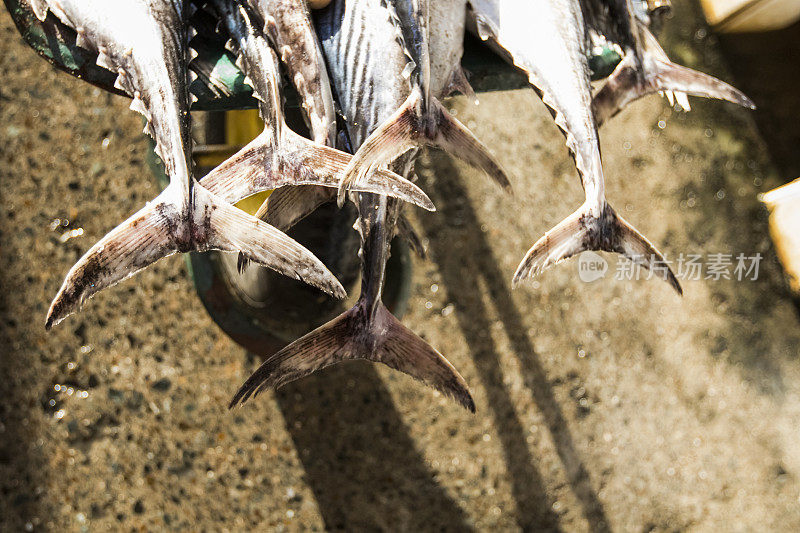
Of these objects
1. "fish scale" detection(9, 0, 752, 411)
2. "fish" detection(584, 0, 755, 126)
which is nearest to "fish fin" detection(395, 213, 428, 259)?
"fish scale" detection(9, 0, 752, 411)

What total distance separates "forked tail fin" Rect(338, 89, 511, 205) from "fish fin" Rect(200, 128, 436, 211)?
30 millimetres

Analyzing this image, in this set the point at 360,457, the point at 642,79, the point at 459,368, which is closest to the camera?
the point at 642,79

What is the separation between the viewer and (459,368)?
2.55 meters

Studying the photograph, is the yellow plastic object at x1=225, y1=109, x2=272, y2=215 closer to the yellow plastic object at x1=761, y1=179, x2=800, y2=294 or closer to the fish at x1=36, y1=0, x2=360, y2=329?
the fish at x1=36, y1=0, x2=360, y2=329

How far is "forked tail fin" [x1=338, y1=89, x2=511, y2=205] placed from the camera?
115 cm

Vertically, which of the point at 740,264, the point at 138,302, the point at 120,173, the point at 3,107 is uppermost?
the point at 3,107

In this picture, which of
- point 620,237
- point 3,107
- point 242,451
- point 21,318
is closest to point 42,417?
point 21,318

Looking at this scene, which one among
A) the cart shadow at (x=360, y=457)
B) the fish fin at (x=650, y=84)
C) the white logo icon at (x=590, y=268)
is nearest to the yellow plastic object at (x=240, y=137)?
the cart shadow at (x=360, y=457)

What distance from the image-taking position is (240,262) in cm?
121

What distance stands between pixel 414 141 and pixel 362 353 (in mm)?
461

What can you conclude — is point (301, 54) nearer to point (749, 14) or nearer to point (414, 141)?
point (414, 141)

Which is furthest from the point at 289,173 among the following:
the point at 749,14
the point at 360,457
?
the point at 749,14

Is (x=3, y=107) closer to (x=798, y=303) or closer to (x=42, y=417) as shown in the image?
(x=42, y=417)

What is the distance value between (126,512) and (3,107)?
4.93 feet
